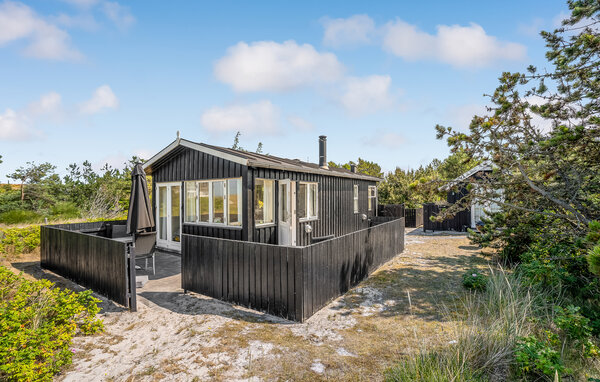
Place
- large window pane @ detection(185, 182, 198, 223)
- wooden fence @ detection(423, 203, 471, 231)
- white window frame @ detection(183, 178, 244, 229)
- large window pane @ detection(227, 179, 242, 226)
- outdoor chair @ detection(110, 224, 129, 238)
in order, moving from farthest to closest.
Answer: wooden fence @ detection(423, 203, 471, 231), large window pane @ detection(185, 182, 198, 223), outdoor chair @ detection(110, 224, 129, 238), white window frame @ detection(183, 178, 244, 229), large window pane @ detection(227, 179, 242, 226)

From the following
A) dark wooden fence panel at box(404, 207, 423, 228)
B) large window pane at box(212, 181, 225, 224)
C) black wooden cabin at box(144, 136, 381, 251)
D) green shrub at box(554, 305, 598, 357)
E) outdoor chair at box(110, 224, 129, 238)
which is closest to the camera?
green shrub at box(554, 305, 598, 357)

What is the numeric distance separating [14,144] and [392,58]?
21.8 metres

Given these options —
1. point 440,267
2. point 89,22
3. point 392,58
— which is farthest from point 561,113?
point 89,22

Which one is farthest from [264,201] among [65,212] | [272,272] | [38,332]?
[65,212]

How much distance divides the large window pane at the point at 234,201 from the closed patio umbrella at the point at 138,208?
6.61ft

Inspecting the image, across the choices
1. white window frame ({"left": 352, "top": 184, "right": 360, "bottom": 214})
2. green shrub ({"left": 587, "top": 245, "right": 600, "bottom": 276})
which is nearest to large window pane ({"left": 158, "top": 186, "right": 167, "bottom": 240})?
white window frame ({"left": 352, "top": 184, "right": 360, "bottom": 214})

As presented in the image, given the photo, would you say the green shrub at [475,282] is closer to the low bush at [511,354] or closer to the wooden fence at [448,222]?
the low bush at [511,354]

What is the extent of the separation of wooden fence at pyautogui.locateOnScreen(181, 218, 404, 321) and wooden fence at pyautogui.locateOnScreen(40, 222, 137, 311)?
110 centimetres

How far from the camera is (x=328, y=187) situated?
10.7m

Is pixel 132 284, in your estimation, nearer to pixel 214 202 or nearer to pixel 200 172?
pixel 214 202

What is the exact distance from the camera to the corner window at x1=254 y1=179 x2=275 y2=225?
7.88 metres

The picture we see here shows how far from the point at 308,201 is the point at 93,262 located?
601 cm

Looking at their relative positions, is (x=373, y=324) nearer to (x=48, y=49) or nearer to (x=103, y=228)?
(x=103, y=228)

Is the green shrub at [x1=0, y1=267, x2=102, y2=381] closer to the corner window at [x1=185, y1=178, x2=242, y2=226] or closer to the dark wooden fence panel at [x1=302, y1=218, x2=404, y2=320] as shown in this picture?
the dark wooden fence panel at [x1=302, y1=218, x2=404, y2=320]
